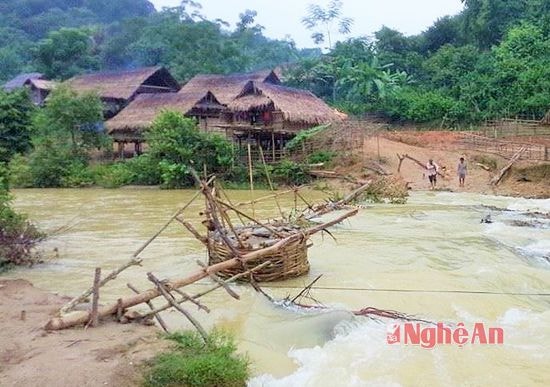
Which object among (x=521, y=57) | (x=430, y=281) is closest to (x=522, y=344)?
(x=430, y=281)

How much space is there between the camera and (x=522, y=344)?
6.29 meters

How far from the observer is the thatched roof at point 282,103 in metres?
27.4

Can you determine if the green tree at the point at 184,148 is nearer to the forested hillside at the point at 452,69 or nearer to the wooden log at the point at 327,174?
the wooden log at the point at 327,174

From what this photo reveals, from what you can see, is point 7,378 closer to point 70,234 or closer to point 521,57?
point 70,234

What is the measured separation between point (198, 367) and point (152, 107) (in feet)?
90.5

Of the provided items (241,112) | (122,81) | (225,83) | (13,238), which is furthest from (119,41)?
(13,238)

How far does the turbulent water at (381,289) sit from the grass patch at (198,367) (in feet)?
0.94

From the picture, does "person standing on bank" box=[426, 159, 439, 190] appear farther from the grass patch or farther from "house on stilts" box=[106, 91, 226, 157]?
the grass patch

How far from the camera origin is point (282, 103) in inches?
1082

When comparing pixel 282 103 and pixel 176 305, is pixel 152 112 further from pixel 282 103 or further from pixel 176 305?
pixel 176 305

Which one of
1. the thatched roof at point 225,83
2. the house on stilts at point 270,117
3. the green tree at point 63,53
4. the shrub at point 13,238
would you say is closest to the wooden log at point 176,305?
the shrub at point 13,238

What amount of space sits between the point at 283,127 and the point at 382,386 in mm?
22772

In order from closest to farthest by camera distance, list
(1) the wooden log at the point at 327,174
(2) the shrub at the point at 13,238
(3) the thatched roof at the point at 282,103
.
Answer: (2) the shrub at the point at 13,238
(1) the wooden log at the point at 327,174
(3) the thatched roof at the point at 282,103

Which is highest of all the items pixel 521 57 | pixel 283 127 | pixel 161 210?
pixel 521 57
